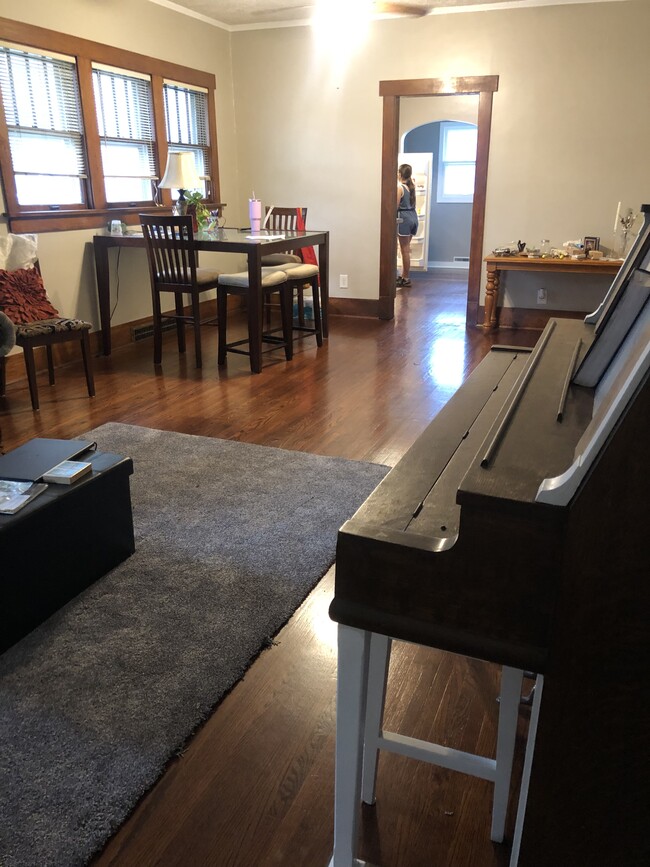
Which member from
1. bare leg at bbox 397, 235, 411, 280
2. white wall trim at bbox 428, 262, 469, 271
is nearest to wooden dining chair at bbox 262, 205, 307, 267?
bare leg at bbox 397, 235, 411, 280

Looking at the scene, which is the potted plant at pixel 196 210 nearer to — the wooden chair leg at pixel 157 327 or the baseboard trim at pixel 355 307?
the wooden chair leg at pixel 157 327

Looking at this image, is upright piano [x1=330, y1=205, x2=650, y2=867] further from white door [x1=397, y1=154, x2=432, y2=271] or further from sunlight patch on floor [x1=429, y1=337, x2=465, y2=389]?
white door [x1=397, y1=154, x2=432, y2=271]

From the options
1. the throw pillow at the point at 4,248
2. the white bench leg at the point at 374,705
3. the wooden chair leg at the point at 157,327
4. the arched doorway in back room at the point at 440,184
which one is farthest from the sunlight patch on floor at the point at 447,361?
the arched doorway in back room at the point at 440,184

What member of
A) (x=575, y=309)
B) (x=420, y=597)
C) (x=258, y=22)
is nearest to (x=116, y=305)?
(x=258, y=22)

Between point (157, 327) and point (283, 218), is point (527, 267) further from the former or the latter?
point (157, 327)

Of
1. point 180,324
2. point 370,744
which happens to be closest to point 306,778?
point 370,744

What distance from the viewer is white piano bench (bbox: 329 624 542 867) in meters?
1.02

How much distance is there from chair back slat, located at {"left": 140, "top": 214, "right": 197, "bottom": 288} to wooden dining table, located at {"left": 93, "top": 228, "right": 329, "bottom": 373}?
0.36 feet

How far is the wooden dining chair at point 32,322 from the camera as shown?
3.64 metres

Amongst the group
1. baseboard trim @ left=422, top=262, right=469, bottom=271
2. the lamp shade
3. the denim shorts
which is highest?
the lamp shade

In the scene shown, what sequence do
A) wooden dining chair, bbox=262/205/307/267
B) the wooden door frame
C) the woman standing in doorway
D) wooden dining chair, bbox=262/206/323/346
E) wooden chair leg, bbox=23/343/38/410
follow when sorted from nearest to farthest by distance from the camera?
wooden chair leg, bbox=23/343/38/410 → wooden dining chair, bbox=262/206/323/346 → wooden dining chair, bbox=262/205/307/267 → the wooden door frame → the woman standing in doorway

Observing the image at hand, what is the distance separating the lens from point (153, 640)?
1.82 m

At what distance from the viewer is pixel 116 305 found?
5.16 metres

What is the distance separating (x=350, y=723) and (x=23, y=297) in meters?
3.58
